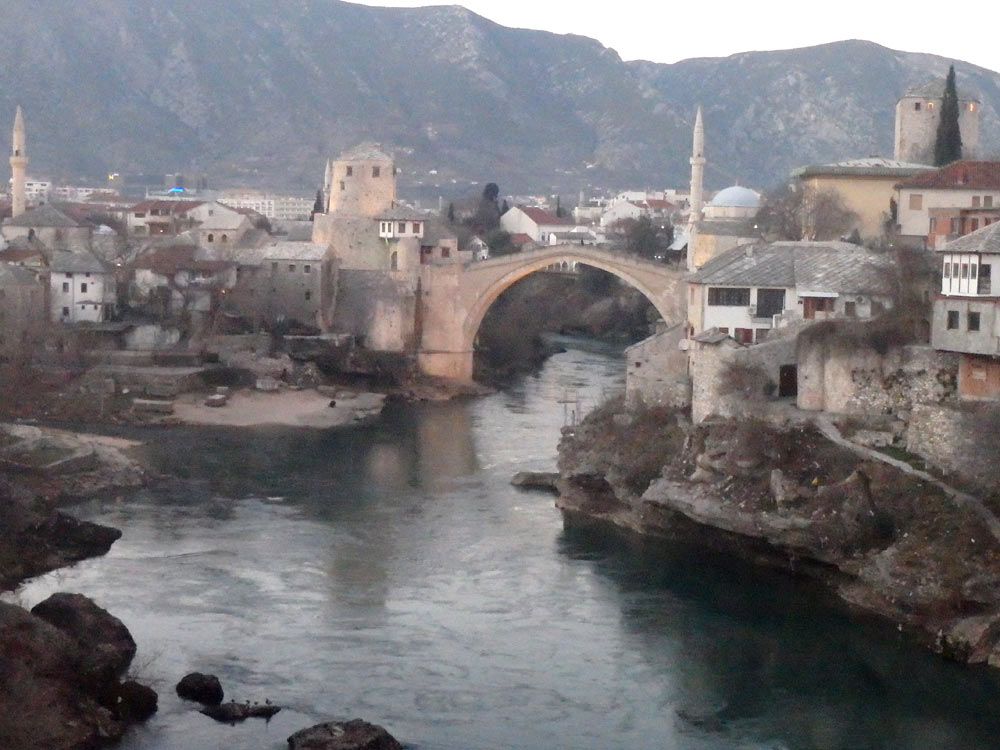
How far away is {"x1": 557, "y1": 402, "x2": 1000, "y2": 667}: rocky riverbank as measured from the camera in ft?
62.3

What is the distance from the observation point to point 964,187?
29812mm

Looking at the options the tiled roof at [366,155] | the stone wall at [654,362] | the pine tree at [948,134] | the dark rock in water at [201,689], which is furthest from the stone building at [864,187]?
the dark rock in water at [201,689]

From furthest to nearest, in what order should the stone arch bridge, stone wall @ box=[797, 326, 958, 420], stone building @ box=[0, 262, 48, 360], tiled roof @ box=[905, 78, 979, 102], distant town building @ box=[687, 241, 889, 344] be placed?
the stone arch bridge < tiled roof @ box=[905, 78, 979, 102] < stone building @ box=[0, 262, 48, 360] < distant town building @ box=[687, 241, 889, 344] < stone wall @ box=[797, 326, 958, 420]

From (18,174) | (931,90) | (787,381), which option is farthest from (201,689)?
(18,174)

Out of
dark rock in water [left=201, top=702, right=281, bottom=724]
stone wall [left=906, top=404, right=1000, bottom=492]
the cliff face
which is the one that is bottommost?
dark rock in water [left=201, top=702, right=281, bottom=724]

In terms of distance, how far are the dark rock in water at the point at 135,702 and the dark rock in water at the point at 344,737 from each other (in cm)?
167

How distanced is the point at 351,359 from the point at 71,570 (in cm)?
2026

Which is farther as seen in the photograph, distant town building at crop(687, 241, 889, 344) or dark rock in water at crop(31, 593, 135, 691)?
distant town building at crop(687, 241, 889, 344)

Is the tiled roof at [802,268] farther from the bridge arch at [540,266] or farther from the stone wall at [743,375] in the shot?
the bridge arch at [540,266]

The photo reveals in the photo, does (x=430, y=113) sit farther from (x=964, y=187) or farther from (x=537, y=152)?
(x=964, y=187)

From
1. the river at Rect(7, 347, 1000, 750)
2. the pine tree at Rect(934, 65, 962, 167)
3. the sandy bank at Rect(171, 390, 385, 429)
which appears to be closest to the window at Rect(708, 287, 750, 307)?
the river at Rect(7, 347, 1000, 750)

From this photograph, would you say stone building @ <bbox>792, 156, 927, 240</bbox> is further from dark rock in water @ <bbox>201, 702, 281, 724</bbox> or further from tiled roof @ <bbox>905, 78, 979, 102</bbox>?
dark rock in water @ <bbox>201, 702, 281, 724</bbox>

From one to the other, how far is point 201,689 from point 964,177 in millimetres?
18532

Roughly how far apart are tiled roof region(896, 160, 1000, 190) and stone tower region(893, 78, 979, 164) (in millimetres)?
7452
